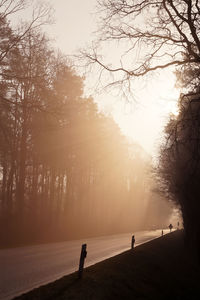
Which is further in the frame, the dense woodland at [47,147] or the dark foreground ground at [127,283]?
the dense woodland at [47,147]

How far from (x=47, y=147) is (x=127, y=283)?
2101cm

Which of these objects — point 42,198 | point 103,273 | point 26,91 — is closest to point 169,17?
point 103,273

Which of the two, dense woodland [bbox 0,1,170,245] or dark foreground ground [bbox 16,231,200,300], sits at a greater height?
dense woodland [bbox 0,1,170,245]

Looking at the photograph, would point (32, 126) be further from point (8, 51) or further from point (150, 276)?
point (150, 276)

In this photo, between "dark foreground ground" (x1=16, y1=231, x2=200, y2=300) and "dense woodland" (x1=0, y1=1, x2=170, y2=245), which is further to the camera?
"dense woodland" (x1=0, y1=1, x2=170, y2=245)

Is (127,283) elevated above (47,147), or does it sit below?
below

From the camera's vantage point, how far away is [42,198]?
37.2m

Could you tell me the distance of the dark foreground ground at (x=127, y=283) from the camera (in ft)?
26.9

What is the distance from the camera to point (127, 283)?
37.2ft

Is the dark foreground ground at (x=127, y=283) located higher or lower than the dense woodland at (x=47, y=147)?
lower

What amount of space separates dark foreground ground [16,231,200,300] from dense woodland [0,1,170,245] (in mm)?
7718

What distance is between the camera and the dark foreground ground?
26.9ft

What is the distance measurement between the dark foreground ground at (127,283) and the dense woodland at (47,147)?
7.72m

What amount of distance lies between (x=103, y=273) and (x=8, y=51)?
1097cm
